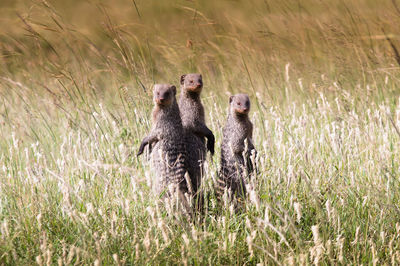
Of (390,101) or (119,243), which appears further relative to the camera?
(390,101)

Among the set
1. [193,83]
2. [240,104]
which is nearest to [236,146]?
[240,104]

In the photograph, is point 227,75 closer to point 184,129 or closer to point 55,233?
point 184,129

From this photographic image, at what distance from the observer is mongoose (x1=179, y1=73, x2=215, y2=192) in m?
4.10

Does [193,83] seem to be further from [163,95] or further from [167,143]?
[167,143]

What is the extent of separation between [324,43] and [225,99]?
1.90 m

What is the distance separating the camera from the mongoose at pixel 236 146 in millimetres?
4164

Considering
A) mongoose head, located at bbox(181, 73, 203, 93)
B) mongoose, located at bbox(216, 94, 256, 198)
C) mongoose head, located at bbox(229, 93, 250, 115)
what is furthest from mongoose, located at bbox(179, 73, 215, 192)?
mongoose head, located at bbox(229, 93, 250, 115)

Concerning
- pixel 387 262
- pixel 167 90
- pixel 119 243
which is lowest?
pixel 387 262

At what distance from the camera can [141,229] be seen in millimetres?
3383

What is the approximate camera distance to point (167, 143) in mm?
4070

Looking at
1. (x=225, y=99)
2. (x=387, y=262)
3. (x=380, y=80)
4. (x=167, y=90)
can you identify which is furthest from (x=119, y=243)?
→ (x=380, y=80)

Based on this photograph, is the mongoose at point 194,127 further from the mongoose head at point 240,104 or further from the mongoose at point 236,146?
the mongoose head at point 240,104

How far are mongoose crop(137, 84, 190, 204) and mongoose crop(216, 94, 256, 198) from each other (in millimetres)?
365

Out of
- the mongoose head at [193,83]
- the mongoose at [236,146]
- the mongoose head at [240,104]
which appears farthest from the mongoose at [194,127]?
the mongoose head at [240,104]
